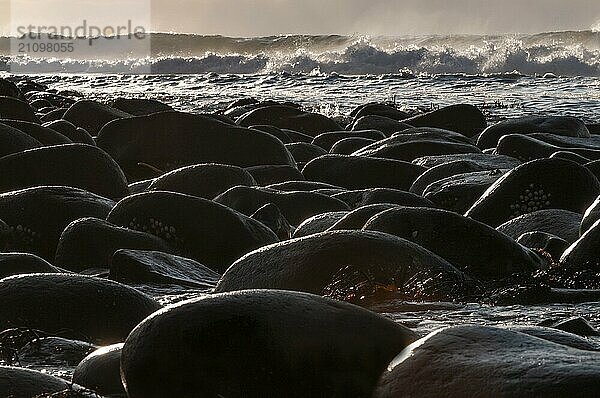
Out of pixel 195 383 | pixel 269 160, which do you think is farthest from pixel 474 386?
pixel 269 160

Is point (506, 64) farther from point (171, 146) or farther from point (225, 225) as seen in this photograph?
point (225, 225)

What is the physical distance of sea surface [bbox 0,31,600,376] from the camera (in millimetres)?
3748

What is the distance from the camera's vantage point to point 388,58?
34.5m

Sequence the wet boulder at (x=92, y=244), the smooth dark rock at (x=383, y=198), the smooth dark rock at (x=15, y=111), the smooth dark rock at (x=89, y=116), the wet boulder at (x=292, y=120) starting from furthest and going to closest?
1. the wet boulder at (x=292, y=120)
2. the smooth dark rock at (x=89, y=116)
3. the smooth dark rock at (x=15, y=111)
4. the smooth dark rock at (x=383, y=198)
5. the wet boulder at (x=92, y=244)

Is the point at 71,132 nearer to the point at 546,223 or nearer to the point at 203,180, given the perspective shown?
the point at 203,180

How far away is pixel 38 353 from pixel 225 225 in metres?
2.13

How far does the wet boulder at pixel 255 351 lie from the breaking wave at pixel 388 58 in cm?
2967

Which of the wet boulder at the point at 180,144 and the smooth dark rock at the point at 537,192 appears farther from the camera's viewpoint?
the wet boulder at the point at 180,144

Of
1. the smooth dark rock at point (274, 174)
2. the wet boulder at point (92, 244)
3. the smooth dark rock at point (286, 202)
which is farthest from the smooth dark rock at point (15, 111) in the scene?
the wet boulder at point (92, 244)

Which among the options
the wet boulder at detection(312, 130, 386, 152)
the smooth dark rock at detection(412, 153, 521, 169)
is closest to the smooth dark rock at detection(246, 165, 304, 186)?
the smooth dark rock at detection(412, 153, 521, 169)

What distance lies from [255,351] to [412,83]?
23.8 metres

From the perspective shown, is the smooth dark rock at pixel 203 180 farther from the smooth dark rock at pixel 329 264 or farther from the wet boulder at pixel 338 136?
the wet boulder at pixel 338 136

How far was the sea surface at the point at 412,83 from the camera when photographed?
3.75 metres

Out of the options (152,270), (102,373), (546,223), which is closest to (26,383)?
(102,373)
